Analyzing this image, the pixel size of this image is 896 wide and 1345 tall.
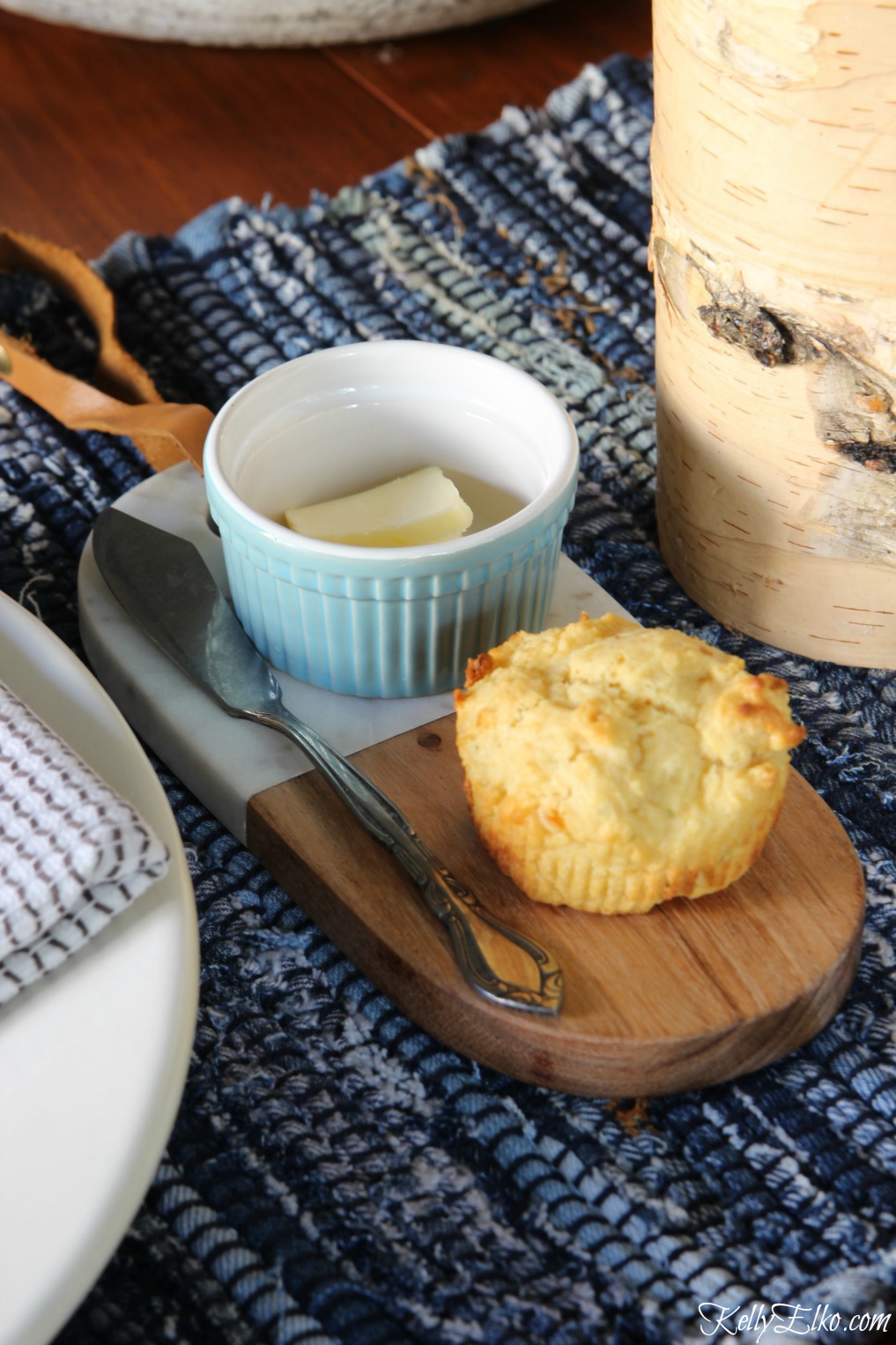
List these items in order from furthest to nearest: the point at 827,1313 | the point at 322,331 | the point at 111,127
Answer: the point at 111,127 < the point at 322,331 < the point at 827,1313

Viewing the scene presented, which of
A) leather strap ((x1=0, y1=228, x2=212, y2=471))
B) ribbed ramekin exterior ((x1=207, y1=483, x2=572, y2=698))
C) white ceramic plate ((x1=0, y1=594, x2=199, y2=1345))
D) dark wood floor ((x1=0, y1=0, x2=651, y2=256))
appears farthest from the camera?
dark wood floor ((x1=0, y1=0, x2=651, y2=256))

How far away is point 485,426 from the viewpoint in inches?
20.1

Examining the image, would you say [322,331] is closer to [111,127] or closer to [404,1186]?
[111,127]

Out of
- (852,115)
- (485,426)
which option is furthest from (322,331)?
(852,115)

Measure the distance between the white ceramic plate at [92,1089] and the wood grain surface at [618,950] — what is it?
2.6 inches

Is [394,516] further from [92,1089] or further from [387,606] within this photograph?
[92,1089]

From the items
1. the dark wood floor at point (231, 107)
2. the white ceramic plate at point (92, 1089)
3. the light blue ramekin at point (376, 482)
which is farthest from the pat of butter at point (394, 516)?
the dark wood floor at point (231, 107)

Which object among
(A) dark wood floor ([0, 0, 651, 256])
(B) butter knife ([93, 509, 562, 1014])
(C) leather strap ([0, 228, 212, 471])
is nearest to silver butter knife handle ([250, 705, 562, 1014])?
(B) butter knife ([93, 509, 562, 1014])

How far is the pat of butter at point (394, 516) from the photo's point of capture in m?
0.48

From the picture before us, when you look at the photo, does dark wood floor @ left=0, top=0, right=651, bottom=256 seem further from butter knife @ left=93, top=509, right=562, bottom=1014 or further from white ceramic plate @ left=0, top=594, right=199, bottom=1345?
white ceramic plate @ left=0, top=594, right=199, bottom=1345

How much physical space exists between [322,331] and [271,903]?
12.9 inches

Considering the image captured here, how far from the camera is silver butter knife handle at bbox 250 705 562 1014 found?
375mm

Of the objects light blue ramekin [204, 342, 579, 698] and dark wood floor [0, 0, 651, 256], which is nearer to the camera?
light blue ramekin [204, 342, 579, 698]

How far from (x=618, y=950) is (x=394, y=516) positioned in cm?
18
